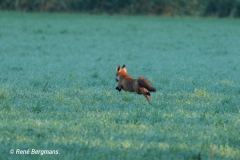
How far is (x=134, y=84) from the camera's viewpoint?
8.88 m

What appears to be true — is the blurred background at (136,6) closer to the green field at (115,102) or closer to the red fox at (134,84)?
the green field at (115,102)

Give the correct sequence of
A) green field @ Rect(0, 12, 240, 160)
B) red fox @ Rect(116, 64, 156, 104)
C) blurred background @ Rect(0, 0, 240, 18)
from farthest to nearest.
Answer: blurred background @ Rect(0, 0, 240, 18)
red fox @ Rect(116, 64, 156, 104)
green field @ Rect(0, 12, 240, 160)

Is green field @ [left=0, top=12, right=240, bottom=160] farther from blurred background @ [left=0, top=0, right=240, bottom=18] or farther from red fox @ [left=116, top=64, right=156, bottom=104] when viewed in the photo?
blurred background @ [left=0, top=0, right=240, bottom=18]

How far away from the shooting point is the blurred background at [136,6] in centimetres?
3803

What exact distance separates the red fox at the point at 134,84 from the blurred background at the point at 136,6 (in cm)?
2887

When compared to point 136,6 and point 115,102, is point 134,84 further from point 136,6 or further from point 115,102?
point 136,6

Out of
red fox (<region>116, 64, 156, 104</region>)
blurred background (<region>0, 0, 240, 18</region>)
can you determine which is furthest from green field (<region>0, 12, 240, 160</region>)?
blurred background (<region>0, 0, 240, 18</region>)

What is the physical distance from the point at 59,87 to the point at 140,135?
158 inches

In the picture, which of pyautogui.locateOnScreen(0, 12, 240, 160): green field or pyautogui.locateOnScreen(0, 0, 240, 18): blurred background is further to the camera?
pyautogui.locateOnScreen(0, 0, 240, 18): blurred background

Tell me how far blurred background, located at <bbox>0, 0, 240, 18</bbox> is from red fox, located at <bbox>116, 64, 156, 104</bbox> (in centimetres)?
2887

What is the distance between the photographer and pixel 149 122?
750 centimetres

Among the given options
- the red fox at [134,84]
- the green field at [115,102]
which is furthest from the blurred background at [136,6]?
the red fox at [134,84]

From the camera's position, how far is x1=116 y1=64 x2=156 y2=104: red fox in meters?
8.63

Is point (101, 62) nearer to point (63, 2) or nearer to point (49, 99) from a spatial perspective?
point (49, 99)
